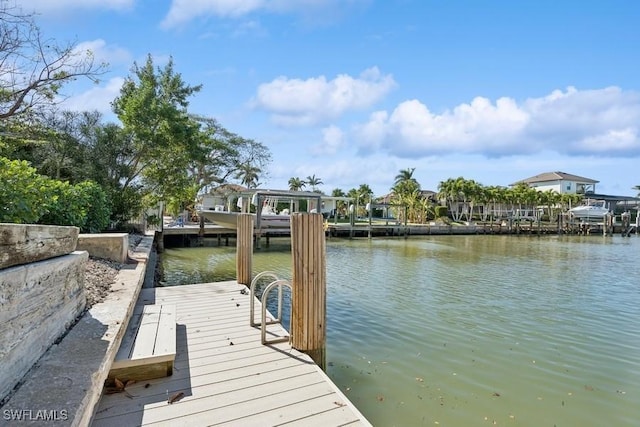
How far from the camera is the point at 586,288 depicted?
11.2 m

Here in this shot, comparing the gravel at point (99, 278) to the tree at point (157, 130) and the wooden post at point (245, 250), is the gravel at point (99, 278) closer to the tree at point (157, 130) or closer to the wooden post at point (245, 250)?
the wooden post at point (245, 250)

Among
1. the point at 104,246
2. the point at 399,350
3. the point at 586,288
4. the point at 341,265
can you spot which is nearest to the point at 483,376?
the point at 399,350

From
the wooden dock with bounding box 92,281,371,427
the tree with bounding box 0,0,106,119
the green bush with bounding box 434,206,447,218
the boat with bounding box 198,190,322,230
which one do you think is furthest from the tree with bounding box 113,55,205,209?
the green bush with bounding box 434,206,447,218

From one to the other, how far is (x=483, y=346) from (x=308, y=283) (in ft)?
11.7

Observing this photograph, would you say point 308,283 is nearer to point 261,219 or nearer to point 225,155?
point 261,219

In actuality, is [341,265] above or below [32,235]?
below

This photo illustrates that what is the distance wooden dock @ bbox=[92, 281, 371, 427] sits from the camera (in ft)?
9.32

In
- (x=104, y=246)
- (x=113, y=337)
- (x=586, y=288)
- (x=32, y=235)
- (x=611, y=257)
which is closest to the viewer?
(x=32, y=235)

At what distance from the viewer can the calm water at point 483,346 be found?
4102 millimetres

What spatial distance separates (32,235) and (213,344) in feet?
7.51

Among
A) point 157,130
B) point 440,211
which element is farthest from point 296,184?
point 157,130

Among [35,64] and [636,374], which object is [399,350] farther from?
[35,64]

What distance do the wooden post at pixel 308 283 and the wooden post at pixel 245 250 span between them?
12.0 feet

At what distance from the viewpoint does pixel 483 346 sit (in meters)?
6.01
